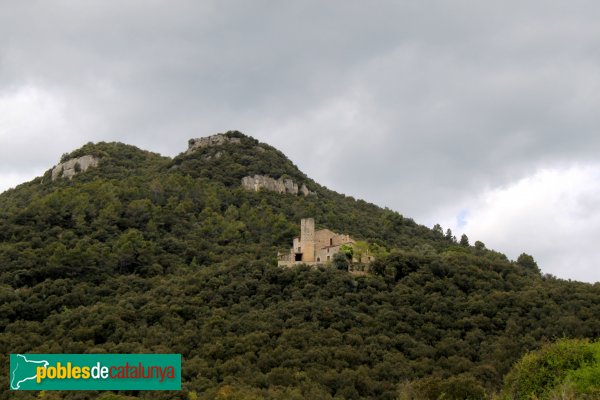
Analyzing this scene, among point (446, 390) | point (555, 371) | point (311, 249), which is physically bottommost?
point (446, 390)

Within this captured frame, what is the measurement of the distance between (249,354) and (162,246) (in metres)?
24.0

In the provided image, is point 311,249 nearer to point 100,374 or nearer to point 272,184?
point 100,374

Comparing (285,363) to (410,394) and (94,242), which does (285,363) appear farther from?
(94,242)

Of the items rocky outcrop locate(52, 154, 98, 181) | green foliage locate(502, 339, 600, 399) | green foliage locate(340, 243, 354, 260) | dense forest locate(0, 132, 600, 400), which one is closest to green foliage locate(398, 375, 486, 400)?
dense forest locate(0, 132, 600, 400)

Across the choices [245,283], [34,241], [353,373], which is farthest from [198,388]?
[34,241]

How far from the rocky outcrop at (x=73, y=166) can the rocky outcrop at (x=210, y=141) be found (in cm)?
1226

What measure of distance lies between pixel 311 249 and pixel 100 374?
26.8 m

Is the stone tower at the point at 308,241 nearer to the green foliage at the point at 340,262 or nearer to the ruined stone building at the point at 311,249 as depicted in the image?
the ruined stone building at the point at 311,249

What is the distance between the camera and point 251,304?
179 feet

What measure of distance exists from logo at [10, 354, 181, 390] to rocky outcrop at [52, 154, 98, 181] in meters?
54.8

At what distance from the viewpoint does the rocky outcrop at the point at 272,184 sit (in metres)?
89.9

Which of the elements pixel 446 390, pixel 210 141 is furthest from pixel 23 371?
pixel 210 141

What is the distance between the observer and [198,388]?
40.7 metres

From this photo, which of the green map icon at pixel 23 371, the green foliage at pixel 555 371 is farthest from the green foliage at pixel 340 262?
the green map icon at pixel 23 371
